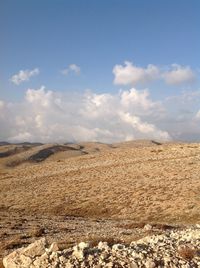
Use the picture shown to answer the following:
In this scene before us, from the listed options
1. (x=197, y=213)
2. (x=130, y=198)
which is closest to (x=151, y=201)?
(x=130, y=198)

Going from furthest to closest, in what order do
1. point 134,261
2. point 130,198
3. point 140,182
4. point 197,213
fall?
point 140,182
point 130,198
point 197,213
point 134,261

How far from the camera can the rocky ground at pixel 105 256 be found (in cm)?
1784

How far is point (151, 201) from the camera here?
2403 inches

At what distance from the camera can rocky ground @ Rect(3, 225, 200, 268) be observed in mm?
17844

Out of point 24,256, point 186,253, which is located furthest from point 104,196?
point 24,256

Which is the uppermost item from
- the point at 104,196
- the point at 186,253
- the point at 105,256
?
the point at 105,256

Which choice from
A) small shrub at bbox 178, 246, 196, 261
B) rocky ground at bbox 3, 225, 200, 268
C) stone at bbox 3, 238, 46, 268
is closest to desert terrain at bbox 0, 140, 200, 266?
stone at bbox 3, 238, 46, 268

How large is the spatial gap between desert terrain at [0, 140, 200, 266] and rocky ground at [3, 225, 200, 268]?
10439 mm

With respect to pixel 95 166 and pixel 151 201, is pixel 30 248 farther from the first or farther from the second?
pixel 95 166

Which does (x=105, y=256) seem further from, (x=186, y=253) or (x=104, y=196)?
(x=104, y=196)

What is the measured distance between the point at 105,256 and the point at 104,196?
50254 millimetres

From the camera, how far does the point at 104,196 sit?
68438 millimetres

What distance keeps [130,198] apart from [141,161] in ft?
94.3

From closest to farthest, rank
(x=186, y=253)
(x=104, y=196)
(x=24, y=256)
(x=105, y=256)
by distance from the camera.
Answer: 1. (x=105, y=256)
2. (x=24, y=256)
3. (x=186, y=253)
4. (x=104, y=196)
